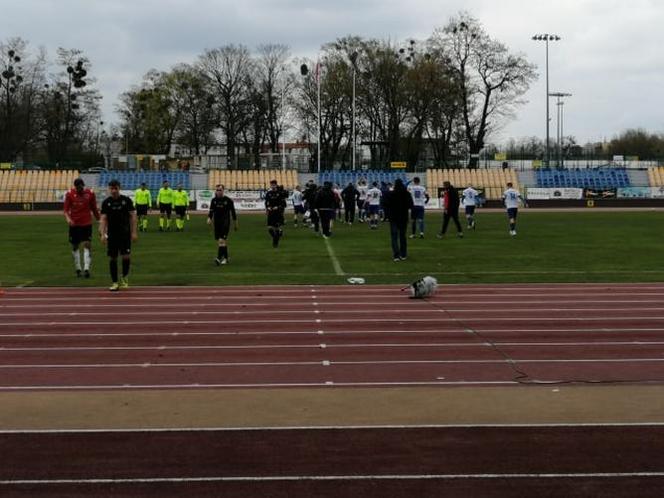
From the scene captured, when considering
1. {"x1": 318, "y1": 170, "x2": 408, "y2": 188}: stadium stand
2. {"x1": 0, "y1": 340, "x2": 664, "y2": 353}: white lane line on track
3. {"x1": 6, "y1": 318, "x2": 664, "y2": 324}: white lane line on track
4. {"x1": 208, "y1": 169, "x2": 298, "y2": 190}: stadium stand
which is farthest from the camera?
{"x1": 208, "y1": 169, "x2": 298, "y2": 190}: stadium stand

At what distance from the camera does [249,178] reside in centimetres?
6606

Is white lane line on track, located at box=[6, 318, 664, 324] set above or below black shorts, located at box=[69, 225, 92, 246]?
below

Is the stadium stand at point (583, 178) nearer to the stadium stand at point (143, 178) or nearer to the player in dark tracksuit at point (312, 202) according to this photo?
the stadium stand at point (143, 178)

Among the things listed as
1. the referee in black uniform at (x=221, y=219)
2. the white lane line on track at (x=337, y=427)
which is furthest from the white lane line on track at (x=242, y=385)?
the referee in black uniform at (x=221, y=219)

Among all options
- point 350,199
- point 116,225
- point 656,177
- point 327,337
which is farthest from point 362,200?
point 656,177

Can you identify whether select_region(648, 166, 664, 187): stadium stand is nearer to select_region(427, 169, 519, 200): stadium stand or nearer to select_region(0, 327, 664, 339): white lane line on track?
select_region(427, 169, 519, 200): stadium stand

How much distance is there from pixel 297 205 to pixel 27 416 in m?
27.8

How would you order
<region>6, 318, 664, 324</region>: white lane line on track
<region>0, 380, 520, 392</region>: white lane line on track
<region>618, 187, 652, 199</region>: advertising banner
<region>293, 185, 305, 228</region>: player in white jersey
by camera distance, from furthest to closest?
<region>618, 187, 652, 199</region>: advertising banner → <region>293, 185, 305, 228</region>: player in white jersey → <region>6, 318, 664, 324</region>: white lane line on track → <region>0, 380, 520, 392</region>: white lane line on track

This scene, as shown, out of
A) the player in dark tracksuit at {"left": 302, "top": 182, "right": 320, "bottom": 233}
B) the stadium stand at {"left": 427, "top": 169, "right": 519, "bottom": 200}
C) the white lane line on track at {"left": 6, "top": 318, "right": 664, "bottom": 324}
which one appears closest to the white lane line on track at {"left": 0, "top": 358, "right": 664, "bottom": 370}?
the white lane line on track at {"left": 6, "top": 318, "right": 664, "bottom": 324}

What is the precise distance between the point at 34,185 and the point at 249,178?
16.1 metres

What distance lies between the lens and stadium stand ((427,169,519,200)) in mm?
64938

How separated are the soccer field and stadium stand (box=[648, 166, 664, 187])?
125 feet

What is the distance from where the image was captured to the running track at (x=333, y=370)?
203 inches

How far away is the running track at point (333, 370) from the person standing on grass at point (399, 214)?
458 cm
